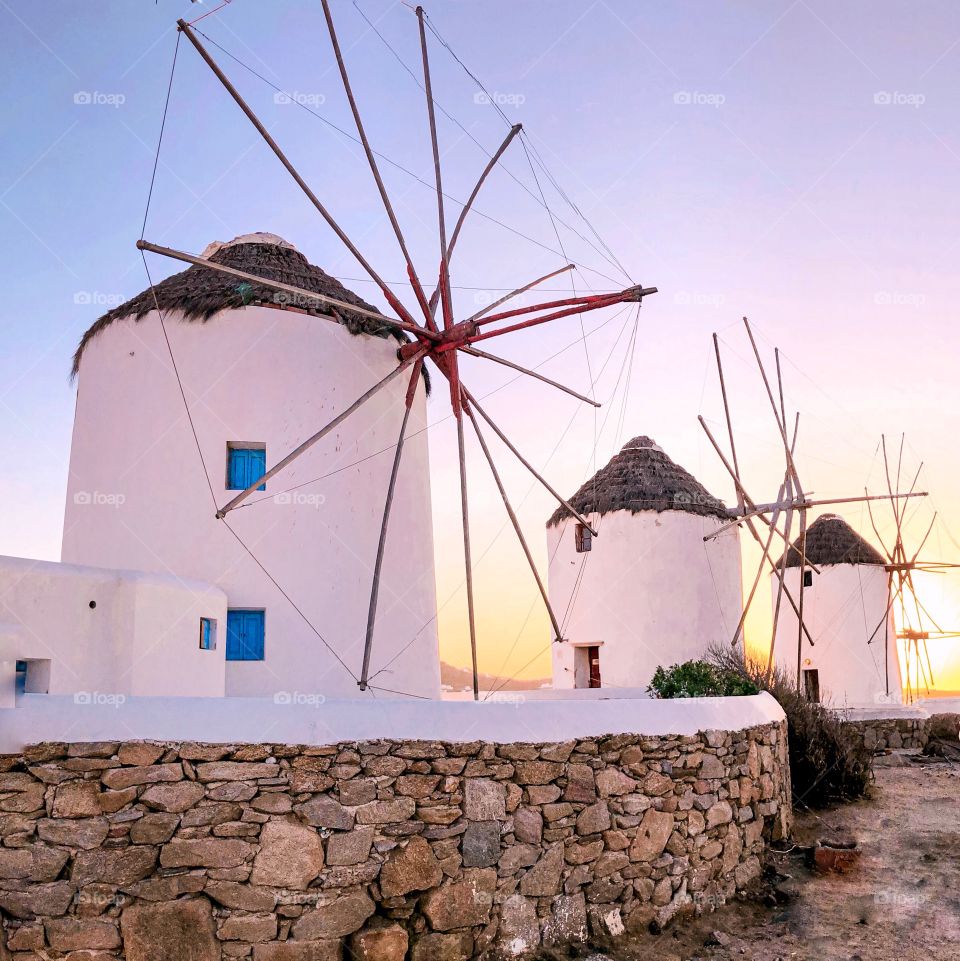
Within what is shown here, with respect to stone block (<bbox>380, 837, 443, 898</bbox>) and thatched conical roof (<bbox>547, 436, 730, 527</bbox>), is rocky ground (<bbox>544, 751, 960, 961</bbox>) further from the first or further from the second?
thatched conical roof (<bbox>547, 436, 730, 527</bbox>)

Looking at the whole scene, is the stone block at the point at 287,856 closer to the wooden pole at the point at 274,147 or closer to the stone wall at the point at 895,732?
the wooden pole at the point at 274,147

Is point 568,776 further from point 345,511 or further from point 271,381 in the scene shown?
point 271,381

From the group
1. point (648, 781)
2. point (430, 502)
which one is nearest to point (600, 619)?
point (430, 502)

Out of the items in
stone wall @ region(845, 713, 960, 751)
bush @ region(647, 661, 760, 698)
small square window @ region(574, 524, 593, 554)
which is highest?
small square window @ region(574, 524, 593, 554)

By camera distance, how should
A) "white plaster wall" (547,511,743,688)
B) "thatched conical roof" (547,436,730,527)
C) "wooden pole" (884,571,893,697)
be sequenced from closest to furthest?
1. "white plaster wall" (547,511,743,688)
2. "thatched conical roof" (547,436,730,527)
3. "wooden pole" (884,571,893,697)

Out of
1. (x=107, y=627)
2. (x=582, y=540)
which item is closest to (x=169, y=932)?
(x=107, y=627)

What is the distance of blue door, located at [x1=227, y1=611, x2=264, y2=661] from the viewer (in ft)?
31.4

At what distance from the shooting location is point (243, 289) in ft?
33.7

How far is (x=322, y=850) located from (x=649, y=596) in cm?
1115

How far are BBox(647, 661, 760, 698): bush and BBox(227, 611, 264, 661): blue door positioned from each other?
13.4 feet

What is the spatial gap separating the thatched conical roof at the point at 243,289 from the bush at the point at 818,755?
6.00m

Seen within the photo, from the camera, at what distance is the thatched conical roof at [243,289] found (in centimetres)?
1027

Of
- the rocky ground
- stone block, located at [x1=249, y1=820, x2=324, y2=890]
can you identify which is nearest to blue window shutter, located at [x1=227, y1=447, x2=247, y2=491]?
stone block, located at [x1=249, y1=820, x2=324, y2=890]

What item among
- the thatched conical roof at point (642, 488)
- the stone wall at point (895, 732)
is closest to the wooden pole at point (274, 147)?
the thatched conical roof at point (642, 488)
